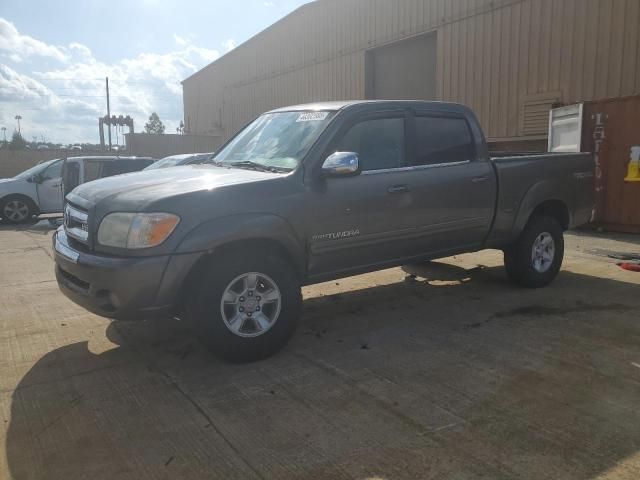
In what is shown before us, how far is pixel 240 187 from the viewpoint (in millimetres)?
3781

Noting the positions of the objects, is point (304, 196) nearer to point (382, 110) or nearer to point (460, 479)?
point (382, 110)

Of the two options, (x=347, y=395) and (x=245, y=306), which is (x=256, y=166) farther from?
(x=347, y=395)

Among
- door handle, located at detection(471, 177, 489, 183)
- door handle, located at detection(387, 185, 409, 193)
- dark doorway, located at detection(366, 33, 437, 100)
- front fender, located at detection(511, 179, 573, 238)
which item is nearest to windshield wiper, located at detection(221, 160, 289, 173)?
door handle, located at detection(387, 185, 409, 193)

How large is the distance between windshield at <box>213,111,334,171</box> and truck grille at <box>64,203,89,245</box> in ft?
4.19

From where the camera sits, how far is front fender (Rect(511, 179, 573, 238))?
18.4 feet

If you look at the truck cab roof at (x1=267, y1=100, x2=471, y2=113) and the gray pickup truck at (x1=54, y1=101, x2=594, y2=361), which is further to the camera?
the truck cab roof at (x1=267, y1=100, x2=471, y2=113)

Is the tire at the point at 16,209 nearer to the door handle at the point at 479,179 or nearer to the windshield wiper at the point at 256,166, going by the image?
the windshield wiper at the point at 256,166

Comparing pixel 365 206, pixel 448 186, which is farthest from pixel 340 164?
pixel 448 186

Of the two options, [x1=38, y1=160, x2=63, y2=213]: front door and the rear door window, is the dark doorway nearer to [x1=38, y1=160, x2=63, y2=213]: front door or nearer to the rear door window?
[x1=38, y1=160, x2=63, y2=213]: front door

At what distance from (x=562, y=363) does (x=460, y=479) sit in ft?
5.62

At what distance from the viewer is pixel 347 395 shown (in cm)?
340

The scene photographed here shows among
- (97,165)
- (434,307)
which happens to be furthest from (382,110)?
(97,165)

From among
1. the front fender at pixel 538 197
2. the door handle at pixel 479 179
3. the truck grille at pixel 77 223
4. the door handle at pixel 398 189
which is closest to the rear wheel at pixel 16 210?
the truck grille at pixel 77 223

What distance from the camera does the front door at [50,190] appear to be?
1337 cm
